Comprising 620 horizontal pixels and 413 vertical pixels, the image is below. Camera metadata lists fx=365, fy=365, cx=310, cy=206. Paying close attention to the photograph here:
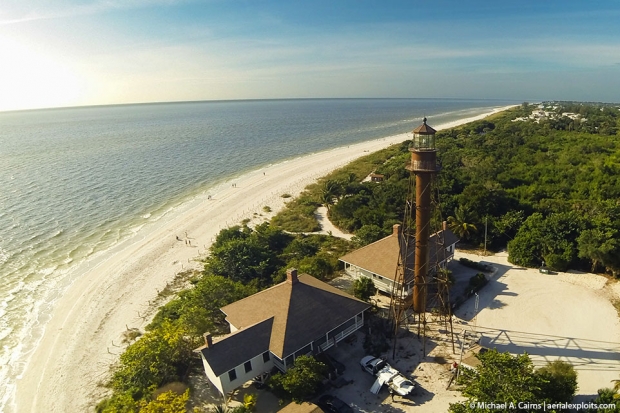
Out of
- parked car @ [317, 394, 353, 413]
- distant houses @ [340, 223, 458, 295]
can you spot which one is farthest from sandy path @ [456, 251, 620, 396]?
parked car @ [317, 394, 353, 413]

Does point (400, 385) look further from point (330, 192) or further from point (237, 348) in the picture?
point (330, 192)

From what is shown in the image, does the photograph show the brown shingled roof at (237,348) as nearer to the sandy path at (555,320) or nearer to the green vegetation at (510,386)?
the green vegetation at (510,386)

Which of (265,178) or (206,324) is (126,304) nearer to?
(206,324)

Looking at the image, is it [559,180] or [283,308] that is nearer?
[283,308]

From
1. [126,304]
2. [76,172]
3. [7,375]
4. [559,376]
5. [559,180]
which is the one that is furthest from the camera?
[76,172]

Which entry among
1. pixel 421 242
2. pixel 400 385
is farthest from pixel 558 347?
pixel 400 385

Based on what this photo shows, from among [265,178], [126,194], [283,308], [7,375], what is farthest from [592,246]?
[126,194]

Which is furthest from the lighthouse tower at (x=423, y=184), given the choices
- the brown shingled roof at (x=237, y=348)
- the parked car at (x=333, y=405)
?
the brown shingled roof at (x=237, y=348)

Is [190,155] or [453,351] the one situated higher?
[190,155]
